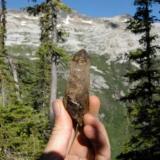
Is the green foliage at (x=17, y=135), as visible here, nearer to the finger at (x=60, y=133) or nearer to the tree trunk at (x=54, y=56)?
the tree trunk at (x=54, y=56)

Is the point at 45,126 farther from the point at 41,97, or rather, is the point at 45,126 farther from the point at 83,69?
the point at 41,97

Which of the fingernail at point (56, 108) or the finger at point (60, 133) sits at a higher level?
the fingernail at point (56, 108)

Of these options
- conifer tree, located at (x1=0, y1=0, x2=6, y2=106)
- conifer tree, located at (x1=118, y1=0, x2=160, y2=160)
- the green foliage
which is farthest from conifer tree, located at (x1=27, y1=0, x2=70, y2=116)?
the green foliage

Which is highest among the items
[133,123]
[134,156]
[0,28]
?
[0,28]

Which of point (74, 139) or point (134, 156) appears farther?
point (134, 156)

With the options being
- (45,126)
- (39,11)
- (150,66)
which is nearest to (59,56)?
(39,11)

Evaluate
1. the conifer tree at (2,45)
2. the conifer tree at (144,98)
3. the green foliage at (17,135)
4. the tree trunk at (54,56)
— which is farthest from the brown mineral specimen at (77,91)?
the tree trunk at (54,56)

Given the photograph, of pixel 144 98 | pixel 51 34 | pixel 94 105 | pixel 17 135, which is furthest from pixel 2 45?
pixel 94 105

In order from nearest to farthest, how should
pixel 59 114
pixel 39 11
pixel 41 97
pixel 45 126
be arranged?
pixel 59 114
pixel 45 126
pixel 39 11
pixel 41 97
